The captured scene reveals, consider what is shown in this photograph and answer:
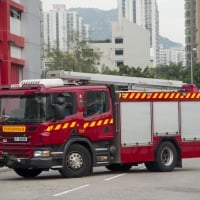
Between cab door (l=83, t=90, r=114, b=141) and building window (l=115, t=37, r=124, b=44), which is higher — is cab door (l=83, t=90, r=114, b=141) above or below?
below

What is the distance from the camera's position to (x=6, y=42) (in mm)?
38844

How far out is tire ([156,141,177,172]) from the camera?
19938mm

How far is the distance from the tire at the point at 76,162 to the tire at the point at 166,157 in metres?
2.76

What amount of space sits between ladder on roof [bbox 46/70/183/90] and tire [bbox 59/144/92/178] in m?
2.20

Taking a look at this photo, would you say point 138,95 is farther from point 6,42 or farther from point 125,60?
→ point 125,60

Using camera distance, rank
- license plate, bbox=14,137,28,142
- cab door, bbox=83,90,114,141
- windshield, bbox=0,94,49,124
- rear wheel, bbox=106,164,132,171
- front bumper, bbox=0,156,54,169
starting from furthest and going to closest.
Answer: rear wheel, bbox=106,164,132,171
cab door, bbox=83,90,114,141
license plate, bbox=14,137,28,142
windshield, bbox=0,94,49,124
front bumper, bbox=0,156,54,169

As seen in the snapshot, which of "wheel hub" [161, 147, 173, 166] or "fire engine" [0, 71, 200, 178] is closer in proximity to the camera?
"fire engine" [0, 71, 200, 178]

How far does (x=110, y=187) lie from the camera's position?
15133mm

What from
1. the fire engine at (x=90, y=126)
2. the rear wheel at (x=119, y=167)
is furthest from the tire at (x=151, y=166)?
the rear wheel at (x=119, y=167)

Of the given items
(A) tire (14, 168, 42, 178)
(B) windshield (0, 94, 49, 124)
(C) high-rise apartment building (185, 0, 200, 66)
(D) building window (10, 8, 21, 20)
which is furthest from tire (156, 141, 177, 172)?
(C) high-rise apartment building (185, 0, 200, 66)

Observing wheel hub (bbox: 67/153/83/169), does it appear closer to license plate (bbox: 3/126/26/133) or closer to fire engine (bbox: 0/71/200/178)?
fire engine (bbox: 0/71/200/178)

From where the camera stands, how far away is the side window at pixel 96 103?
18.1 metres

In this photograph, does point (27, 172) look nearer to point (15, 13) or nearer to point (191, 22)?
point (15, 13)

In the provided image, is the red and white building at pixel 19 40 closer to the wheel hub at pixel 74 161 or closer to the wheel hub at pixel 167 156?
the wheel hub at pixel 167 156
